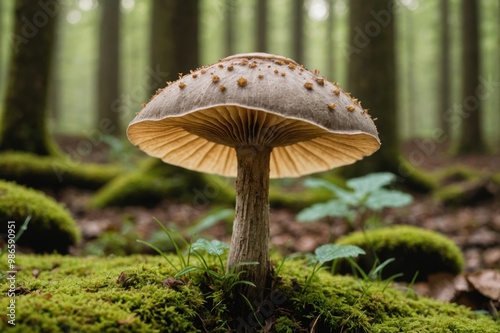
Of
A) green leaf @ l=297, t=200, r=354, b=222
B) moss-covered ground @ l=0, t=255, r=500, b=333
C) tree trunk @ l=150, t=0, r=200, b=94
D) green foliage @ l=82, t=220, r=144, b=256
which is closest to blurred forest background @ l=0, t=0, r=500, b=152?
tree trunk @ l=150, t=0, r=200, b=94

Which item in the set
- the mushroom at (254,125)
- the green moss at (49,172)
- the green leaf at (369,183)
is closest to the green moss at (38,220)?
the mushroom at (254,125)

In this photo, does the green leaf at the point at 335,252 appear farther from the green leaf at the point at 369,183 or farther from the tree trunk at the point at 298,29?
the tree trunk at the point at 298,29

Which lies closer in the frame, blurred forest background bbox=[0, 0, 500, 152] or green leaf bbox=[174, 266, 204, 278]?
green leaf bbox=[174, 266, 204, 278]

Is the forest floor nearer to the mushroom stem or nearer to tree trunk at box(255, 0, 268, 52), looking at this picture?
the mushroom stem

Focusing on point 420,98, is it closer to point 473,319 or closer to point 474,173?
point 474,173

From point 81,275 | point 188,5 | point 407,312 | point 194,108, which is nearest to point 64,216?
point 81,275

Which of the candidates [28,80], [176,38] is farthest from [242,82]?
[28,80]
